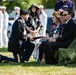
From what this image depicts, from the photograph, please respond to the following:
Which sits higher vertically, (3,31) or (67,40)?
(67,40)

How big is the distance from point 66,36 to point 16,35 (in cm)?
134

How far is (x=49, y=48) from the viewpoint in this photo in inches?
369

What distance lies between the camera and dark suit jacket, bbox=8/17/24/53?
32.5 feet

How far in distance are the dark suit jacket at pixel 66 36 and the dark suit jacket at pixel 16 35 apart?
93 centimetres

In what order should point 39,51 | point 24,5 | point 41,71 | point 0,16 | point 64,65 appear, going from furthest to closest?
point 24,5 < point 0,16 < point 39,51 < point 64,65 < point 41,71

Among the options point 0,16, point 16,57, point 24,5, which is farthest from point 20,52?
point 24,5

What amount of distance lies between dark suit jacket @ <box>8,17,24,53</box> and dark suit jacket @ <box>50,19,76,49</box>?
3.05 feet

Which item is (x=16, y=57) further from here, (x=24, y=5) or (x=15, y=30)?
(x=24, y=5)

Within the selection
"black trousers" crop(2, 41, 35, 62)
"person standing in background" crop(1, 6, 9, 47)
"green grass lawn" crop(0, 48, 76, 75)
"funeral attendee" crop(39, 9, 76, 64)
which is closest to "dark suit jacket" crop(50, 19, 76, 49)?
"funeral attendee" crop(39, 9, 76, 64)

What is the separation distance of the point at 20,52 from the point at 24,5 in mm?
17551

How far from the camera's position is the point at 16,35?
995 centimetres

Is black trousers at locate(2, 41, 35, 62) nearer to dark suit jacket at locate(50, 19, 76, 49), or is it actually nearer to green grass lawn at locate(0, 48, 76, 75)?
dark suit jacket at locate(50, 19, 76, 49)

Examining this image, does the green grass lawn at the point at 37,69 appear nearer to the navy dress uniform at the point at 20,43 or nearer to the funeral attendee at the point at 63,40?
the funeral attendee at the point at 63,40

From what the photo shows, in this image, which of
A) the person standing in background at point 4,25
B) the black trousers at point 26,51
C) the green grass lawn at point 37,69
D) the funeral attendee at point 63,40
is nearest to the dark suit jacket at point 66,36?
the funeral attendee at point 63,40
